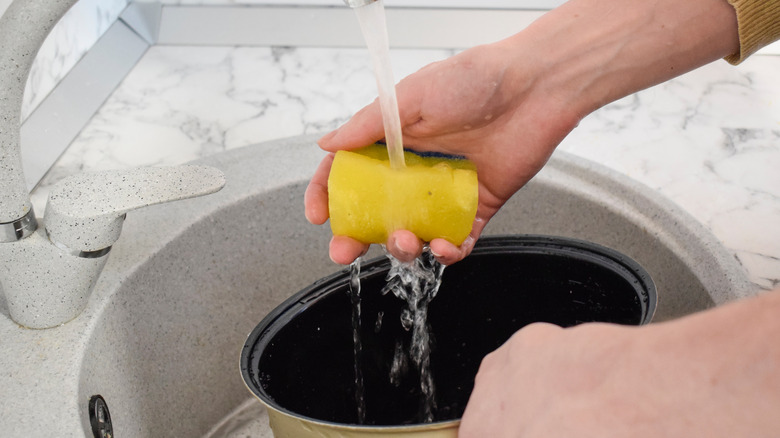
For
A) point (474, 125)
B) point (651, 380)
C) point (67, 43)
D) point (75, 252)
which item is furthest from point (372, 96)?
point (651, 380)

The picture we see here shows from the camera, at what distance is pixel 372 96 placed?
93 centimetres

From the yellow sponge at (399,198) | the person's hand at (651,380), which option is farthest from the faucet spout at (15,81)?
the person's hand at (651,380)

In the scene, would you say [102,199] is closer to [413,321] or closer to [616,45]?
[413,321]

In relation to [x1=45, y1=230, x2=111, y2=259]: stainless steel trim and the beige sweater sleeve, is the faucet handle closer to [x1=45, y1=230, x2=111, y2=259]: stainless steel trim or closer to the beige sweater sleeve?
[x1=45, y1=230, x2=111, y2=259]: stainless steel trim

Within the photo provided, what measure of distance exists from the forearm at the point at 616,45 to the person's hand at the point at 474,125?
19 mm

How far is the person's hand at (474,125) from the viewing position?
651 millimetres

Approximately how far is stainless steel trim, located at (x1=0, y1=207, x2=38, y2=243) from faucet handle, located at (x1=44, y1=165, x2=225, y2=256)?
0.01m

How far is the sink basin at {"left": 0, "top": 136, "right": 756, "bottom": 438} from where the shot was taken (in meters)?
0.58

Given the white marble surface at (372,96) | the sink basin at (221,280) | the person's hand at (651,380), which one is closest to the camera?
the person's hand at (651,380)

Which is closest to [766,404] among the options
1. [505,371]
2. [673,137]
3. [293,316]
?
[505,371]

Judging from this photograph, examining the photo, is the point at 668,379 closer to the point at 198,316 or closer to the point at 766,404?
the point at 766,404

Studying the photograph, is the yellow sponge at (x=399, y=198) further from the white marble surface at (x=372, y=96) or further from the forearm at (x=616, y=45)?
the white marble surface at (x=372, y=96)

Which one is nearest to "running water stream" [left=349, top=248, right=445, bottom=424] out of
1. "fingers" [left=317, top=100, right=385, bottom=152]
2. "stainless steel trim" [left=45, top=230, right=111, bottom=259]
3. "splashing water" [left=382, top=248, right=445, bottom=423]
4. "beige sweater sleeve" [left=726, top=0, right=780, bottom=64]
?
"splashing water" [left=382, top=248, right=445, bottom=423]

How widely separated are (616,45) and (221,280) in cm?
45
